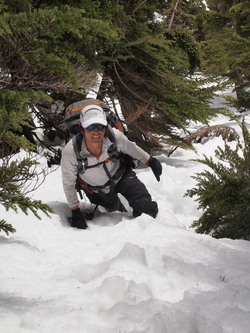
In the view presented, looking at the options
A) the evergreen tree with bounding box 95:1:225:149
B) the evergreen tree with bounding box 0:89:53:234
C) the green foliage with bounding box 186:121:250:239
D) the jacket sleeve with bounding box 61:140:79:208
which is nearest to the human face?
the jacket sleeve with bounding box 61:140:79:208

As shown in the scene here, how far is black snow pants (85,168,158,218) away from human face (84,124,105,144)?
926 millimetres

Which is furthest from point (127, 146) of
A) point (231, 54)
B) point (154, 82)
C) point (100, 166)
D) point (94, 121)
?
point (231, 54)

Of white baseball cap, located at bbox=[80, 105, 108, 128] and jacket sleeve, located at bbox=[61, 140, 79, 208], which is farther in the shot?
jacket sleeve, located at bbox=[61, 140, 79, 208]

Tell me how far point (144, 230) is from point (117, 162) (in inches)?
54.9

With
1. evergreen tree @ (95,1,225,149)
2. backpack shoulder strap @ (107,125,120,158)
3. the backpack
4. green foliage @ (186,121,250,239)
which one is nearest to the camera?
green foliage @ (186,121,250,239)

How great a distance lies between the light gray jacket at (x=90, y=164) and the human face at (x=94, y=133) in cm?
18

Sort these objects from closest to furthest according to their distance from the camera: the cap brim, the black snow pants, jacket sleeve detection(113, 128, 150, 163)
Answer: the cap brim
jacket sleeve detection(113, 128, 150, 163)
the black snow pants

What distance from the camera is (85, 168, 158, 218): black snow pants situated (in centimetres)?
530

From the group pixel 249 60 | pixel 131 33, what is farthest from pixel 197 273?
pixel 249 60

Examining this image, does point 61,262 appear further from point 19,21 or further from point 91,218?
point 19,21

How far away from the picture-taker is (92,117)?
479 cm

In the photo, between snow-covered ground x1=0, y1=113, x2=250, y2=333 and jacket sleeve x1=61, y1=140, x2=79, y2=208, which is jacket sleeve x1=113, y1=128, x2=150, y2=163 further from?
snow-covered ground x1=0, y1=113, x2=250, y2=333

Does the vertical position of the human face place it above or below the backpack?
below

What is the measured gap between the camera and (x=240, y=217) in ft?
13.3
